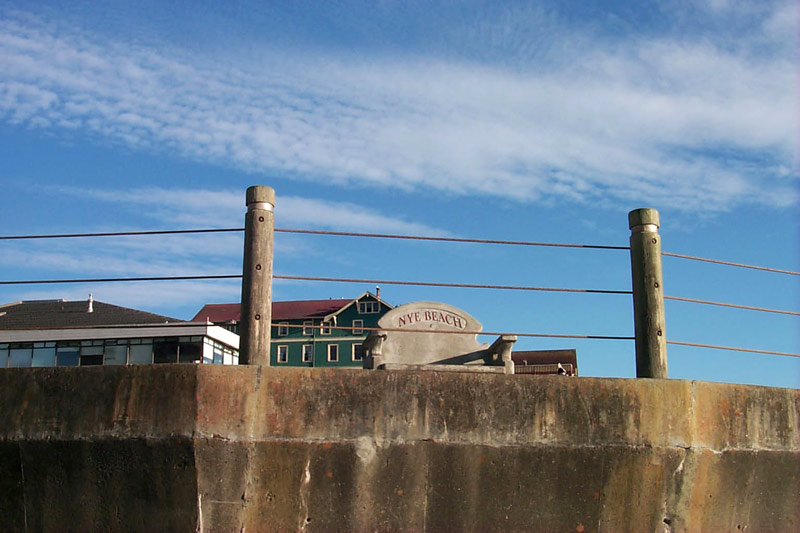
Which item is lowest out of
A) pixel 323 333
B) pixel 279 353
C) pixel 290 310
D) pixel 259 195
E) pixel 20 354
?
pixel 259 195

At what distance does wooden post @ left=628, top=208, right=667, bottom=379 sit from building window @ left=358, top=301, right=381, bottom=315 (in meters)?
71.5

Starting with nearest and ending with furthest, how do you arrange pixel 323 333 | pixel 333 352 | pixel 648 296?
1. pixel 648 296
2. pixel 333 352
3. pixel 323 333

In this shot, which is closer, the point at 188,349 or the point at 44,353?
the point at 44,353

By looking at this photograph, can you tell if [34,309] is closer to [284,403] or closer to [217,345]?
[217,345]

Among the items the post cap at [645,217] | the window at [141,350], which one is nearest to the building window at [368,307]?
the window at [141,350]

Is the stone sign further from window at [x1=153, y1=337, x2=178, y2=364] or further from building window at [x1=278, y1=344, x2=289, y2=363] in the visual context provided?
building window at [x1=278, y1=344, x2=289, y2=363]

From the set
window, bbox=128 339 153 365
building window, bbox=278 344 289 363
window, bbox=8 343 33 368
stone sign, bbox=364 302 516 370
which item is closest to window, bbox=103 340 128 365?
window, bbox=128 339 153 365

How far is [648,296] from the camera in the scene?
6.27 meters

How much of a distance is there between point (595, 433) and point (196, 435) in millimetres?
2719

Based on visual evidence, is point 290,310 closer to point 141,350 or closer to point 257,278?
point 141,350

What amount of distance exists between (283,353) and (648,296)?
242 ft

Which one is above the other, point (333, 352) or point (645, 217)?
point (333, 352)

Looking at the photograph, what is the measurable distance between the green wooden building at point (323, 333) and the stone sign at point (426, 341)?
186ft

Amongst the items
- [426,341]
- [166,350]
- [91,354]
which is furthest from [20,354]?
[426,341]
